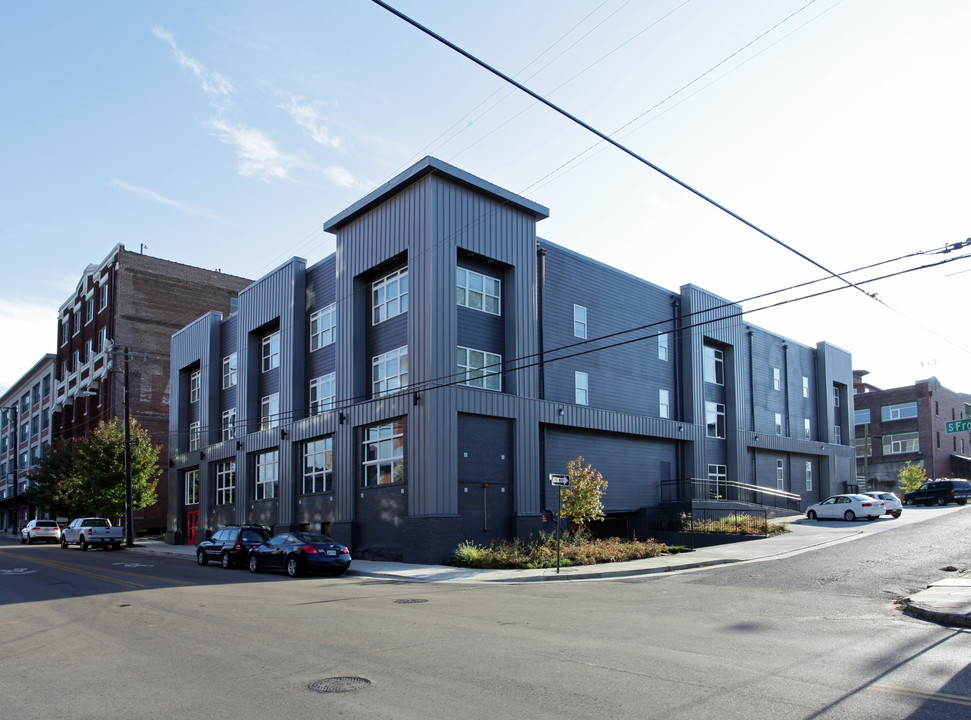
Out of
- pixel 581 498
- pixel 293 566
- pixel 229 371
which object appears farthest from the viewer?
pixel 229 371

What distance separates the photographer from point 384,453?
29422 mm

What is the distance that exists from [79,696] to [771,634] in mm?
8830

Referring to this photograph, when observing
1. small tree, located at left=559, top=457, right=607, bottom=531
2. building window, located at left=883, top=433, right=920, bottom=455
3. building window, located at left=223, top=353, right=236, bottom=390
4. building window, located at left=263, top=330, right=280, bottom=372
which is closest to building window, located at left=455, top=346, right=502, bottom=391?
small tree, located at left=559, top=457, right=607, bottom=531

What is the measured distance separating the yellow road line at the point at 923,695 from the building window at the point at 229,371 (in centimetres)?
3989

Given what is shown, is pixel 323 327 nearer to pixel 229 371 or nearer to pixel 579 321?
pixel 229 371

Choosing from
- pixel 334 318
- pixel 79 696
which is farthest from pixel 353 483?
pixel 79 696

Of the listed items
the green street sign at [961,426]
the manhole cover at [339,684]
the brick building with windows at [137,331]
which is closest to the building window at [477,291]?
the manhole cover at [339,684]

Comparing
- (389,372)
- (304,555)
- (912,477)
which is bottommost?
(304,555)

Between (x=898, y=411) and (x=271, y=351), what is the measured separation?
58.5 meters

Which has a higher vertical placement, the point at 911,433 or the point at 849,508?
the point at 911,433

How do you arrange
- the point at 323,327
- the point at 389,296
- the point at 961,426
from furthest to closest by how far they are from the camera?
the point at 961,426 → the point at 323,327 → the point at 389,296

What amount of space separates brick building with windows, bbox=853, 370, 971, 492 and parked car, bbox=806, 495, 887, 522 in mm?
33611

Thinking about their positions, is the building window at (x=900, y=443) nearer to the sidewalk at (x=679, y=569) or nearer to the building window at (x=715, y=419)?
the building window at (x=715, y=419)

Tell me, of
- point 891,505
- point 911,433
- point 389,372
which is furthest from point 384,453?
point 911,433
